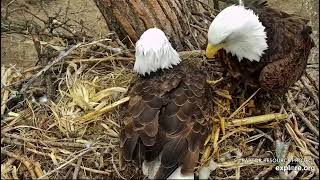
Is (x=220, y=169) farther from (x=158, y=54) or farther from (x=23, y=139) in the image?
(x=23, y=139)

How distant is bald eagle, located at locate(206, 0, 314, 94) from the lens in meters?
3.67

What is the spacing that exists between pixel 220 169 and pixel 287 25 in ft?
3.51

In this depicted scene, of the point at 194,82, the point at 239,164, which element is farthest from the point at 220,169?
the point at 194,82

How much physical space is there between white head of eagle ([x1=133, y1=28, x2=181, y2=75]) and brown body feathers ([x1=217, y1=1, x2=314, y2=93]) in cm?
36

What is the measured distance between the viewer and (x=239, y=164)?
3529mm

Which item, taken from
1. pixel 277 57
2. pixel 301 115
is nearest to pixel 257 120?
pixel 301 115

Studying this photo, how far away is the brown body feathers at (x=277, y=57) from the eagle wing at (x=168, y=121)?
0.28 meters

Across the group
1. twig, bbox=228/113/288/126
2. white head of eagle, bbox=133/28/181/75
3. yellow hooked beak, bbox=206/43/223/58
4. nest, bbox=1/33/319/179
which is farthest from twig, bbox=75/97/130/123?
twig, bbox=228/113/288/126

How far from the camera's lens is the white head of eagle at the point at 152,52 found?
3.83 m

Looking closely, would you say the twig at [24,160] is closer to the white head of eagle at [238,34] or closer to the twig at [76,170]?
the twig at [76,170]

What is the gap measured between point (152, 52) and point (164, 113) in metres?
0.49

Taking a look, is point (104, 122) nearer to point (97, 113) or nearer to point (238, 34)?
point (97, 113)

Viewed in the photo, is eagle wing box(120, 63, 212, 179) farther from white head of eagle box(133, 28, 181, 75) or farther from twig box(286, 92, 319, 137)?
twig box(286, 92, 319, 137)

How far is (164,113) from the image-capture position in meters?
3.52
